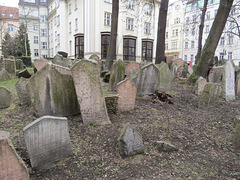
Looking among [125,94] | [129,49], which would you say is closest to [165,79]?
[125,94]

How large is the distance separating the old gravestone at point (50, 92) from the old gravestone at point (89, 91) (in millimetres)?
420

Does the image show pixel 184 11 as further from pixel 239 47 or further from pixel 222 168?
pixel 222 168

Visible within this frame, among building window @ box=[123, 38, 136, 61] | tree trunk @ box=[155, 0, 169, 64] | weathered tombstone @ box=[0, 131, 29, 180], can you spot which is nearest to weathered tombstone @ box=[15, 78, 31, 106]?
weathered tombstone @ box=[0, 131, 29, 180]

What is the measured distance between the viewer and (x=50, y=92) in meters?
3.32

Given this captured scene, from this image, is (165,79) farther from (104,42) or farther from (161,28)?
(104,42)

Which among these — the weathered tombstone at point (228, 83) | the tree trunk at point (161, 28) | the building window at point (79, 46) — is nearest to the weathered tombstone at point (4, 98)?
the weathered tombstone at point (228, 83)

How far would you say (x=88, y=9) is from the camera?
20.4 m

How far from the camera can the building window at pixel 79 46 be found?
22.9m

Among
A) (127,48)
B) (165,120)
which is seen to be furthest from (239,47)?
(165,120)

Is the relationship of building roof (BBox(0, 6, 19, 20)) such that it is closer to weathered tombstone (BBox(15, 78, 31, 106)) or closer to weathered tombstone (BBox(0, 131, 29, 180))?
weathered tombstone (BBox(15, 78, 31, 106))

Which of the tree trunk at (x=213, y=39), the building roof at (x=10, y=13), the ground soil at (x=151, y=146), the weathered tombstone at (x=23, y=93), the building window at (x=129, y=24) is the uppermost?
the building roof at (x=10, y=13)

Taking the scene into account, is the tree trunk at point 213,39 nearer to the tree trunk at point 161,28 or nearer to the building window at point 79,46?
the tree trunk at point 161,28

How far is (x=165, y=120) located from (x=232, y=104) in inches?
117

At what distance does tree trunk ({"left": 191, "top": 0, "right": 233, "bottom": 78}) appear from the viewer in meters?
6.47
